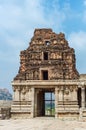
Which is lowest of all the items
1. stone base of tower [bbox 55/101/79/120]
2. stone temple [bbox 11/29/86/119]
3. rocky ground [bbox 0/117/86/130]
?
rocky ground [bbox 0/117/86/130]

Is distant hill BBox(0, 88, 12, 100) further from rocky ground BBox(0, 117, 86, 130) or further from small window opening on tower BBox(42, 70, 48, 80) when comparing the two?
rocky ground BBox(0, 117, 86, 130)

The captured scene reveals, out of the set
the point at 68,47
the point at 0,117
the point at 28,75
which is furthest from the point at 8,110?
the point at 68,47

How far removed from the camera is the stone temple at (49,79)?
4409cm

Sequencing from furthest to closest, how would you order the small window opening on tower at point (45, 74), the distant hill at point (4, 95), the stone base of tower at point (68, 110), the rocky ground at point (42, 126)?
the distant hill at point (4, 95), the small window opening on tower at point (45, 74), the stone base of tower at point (68, 110), the rocky ground at point (42, 126)

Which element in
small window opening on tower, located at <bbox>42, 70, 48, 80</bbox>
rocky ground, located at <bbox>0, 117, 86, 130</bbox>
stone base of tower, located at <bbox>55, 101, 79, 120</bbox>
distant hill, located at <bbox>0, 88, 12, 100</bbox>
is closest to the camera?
rocky ground, located at <bbox>0, 117, 86, 130</bbox>

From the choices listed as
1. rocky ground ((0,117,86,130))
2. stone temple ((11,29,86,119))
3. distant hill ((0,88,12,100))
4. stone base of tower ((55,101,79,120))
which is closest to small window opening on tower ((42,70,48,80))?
stone temple ((11,29,86,119))

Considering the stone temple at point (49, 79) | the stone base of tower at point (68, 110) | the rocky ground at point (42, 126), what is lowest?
the rocky ground at point (42, 126)

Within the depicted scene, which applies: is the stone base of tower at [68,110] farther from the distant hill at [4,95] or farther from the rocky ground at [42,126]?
the distant hill at [4,95]

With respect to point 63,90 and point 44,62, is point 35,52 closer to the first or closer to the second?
point 44,62

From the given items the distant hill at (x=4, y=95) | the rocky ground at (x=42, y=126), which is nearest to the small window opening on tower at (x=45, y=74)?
the rocky ground at (x=42, y=126)

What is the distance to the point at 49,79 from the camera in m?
45.8

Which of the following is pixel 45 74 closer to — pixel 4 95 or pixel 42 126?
pixel 42 126

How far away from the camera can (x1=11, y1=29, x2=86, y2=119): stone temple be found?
4409 centimetres

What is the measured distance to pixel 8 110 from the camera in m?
44.6
